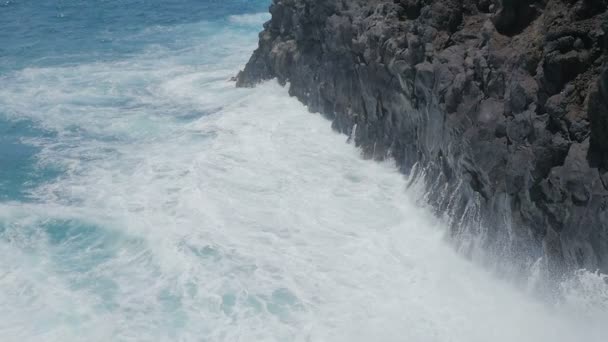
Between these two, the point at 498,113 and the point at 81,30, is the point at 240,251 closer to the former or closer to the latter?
the point at 498,113

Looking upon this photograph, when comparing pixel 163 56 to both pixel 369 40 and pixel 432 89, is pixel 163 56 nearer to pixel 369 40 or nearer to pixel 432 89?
pixel 369 40

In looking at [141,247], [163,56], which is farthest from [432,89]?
[163,56]

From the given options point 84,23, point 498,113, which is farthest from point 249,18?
point 498,113

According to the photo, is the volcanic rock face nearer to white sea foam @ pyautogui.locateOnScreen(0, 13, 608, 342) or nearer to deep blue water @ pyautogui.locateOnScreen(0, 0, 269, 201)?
white sea foam @ pyautogui.locateOnScreen(0, 13, 608, 342)

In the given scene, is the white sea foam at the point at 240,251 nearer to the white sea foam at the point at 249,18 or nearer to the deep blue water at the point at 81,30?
the deep blue water at the point at 81,30

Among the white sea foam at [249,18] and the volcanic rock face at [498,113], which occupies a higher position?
the volcanic rock face at [498,113]

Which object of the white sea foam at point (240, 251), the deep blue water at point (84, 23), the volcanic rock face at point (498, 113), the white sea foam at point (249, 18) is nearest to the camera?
the volcanic rock face at point (498, 113)

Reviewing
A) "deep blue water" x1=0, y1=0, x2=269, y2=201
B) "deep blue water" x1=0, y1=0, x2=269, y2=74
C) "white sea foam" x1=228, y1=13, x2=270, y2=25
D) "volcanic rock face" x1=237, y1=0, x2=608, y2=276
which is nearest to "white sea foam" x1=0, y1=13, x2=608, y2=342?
"volcanic rock face" x1=237, y1=0, x2=608, y2=276

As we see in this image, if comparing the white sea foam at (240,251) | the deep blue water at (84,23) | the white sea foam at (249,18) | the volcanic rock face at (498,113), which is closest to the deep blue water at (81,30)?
the deep blue water at (84,23)
